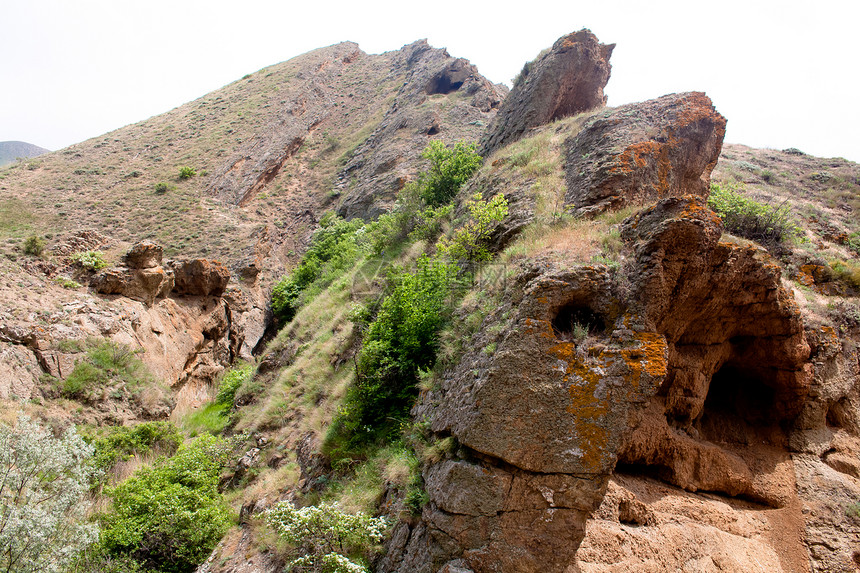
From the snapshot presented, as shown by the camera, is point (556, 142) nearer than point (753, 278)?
No

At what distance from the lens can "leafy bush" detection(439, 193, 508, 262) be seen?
31.9 feet

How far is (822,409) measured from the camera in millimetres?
6414

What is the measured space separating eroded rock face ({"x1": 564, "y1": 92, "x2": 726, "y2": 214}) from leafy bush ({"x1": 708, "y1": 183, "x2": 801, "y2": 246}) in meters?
0.82

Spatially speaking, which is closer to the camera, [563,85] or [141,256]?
[563,85]

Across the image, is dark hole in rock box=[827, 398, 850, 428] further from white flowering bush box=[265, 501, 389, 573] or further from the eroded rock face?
white flowering bush box=[265, 501, 389, 573]

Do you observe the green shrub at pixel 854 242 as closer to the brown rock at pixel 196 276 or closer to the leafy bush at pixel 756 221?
the leafy bush at pixel 756 221

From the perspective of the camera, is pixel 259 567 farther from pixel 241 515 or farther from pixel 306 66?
pixel 306 66

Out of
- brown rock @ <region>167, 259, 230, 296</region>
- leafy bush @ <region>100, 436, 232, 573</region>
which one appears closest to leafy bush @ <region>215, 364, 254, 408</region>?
brown rock @ <region>167, 259, 230, 296</region>

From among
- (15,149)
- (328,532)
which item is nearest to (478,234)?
(328,532)

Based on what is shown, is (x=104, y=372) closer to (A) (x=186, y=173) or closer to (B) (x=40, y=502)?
(B) (x=40, y=502)

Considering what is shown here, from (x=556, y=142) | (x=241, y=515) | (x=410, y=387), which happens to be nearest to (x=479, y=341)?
(x=410, y=387)

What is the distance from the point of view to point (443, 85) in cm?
3738

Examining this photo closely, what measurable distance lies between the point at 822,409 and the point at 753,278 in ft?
7.85

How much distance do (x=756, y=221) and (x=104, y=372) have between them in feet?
65.6
